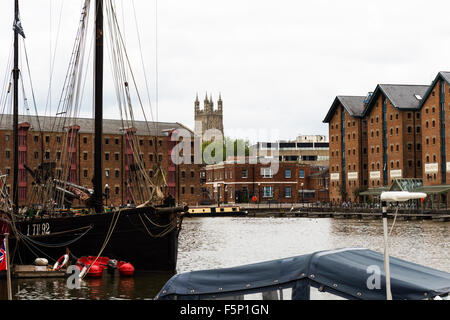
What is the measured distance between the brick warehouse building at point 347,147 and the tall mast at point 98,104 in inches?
3584

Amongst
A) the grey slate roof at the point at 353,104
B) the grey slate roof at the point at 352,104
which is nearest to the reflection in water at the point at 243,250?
the grey slate roof at the point at 353,104

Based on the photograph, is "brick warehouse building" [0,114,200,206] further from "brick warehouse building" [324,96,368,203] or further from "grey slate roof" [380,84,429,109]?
"grey slate roof" [380,84,429,109]

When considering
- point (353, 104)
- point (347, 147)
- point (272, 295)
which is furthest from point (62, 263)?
point (353, 104)

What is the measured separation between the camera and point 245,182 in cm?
14562

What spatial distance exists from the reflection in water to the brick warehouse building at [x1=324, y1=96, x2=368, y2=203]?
36.9m

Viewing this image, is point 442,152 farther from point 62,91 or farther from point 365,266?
point 365,266

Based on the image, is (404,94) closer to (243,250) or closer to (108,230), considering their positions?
(243,250)

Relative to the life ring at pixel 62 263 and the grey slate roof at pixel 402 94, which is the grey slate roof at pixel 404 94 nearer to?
the grey slate roof at pixel 402 94

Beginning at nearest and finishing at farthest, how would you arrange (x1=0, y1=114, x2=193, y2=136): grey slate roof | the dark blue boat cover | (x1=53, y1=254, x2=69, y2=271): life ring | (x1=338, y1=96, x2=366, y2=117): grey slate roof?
the dark blue boat cover < (x1=53, y1=254, x2=69, y2=271): life ring < (x1=0, y1=114, x2=193, y2=136): grey slate roof < (x1=338, y1=96, x2=366, y2=117): grey slate roof

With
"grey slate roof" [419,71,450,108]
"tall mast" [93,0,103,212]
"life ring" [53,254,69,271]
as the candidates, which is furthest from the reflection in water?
"grey slate roof" [419,71,450,108]

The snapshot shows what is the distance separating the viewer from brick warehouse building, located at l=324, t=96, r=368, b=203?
4882 inches

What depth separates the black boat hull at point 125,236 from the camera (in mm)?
34000

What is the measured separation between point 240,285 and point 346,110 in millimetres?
116223
